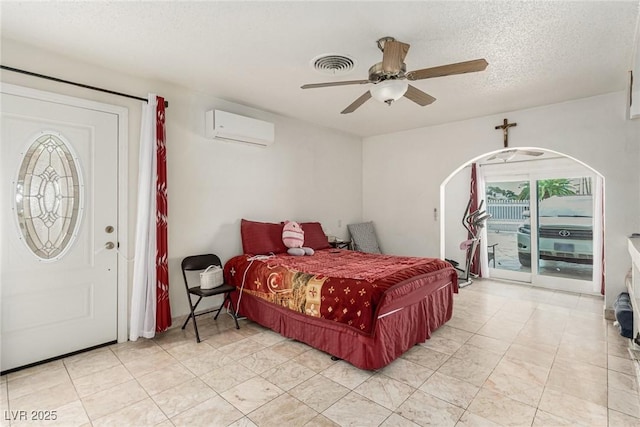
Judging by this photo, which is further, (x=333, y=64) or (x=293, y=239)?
(x=293, y=239)

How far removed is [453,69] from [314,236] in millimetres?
2888

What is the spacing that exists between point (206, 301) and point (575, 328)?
418 cm

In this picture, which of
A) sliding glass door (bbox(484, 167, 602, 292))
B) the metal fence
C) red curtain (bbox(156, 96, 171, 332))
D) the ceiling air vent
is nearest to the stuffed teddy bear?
red curtain (bbox(156, 96, 171, 332))

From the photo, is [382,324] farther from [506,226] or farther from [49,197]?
[506,226]

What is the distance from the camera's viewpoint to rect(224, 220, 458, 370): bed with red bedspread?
2.48m

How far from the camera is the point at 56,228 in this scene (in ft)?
8.96

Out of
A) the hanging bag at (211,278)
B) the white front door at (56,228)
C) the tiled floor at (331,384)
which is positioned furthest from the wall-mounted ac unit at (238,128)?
the tiled floor at (331,384)

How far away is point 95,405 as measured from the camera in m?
2.08

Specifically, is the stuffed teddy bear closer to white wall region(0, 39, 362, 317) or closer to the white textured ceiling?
white wall region(0, 39, 362, 317)

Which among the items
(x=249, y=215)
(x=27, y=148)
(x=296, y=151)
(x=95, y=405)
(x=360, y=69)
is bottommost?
(x=95, y=405)

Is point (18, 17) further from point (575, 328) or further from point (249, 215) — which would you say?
point (575, 328)

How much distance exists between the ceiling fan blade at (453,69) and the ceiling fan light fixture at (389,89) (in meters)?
0.08

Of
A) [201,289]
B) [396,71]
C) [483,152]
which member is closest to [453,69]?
[396,71]

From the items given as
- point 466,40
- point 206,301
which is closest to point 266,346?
point 206,301
